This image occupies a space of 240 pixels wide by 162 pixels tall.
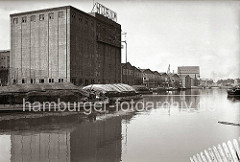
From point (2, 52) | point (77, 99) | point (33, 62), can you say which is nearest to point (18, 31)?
point (33, 62)

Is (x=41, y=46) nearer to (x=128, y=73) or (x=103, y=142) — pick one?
(x=128, y=73)

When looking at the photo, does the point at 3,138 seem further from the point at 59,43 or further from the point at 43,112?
the point at 59,43

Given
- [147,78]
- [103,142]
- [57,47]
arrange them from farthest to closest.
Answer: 1. [147,78]
2. [57,47]
3. [103,142]

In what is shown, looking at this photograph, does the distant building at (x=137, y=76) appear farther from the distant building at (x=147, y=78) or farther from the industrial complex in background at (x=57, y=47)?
the industrial complex in background at (x=57, y=47)

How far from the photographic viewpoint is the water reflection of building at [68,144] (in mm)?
10367

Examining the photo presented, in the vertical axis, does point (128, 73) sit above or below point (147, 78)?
above

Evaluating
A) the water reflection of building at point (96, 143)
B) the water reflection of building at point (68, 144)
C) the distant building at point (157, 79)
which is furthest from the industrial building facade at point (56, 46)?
the distant building at point (157, 79)

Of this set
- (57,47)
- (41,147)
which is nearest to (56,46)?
(57,47)

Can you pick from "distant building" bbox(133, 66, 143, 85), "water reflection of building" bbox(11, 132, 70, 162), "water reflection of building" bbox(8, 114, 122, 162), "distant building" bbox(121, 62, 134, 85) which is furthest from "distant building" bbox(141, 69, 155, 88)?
"water reflection of building" bbox(11, 132, 70, 162)

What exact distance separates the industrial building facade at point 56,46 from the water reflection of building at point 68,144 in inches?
1371

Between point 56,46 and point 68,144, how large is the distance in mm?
42338

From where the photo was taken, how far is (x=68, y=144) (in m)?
12.7

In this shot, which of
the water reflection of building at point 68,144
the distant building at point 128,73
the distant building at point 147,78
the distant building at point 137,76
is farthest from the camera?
the distant building at point 147,78

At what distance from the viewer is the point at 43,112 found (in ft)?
82.2
